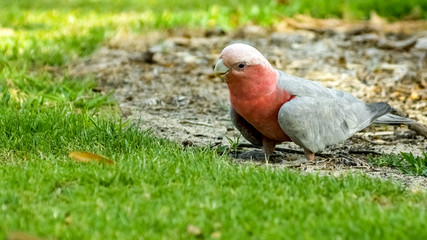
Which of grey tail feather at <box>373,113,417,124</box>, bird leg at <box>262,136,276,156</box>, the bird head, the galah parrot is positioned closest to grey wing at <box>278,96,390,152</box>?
the galah parrot

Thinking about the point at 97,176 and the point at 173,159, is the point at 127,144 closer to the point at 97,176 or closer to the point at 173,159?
the point at 173,159

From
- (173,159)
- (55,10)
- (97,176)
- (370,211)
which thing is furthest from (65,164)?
(55,10)

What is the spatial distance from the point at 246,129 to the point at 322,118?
0.54 m

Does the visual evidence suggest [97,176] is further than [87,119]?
No

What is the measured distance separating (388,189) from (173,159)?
4.01 feet

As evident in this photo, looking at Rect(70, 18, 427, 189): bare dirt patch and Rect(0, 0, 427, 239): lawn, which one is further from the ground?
Rect(0, 0, 427, 239): lawn

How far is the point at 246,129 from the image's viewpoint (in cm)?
457

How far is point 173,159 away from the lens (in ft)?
13.0

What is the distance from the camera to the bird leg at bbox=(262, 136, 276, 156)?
4543mm

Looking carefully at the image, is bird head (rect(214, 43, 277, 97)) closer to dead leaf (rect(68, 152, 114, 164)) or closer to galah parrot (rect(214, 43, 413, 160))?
galah parrot (rect(214, 43, 413, 160))

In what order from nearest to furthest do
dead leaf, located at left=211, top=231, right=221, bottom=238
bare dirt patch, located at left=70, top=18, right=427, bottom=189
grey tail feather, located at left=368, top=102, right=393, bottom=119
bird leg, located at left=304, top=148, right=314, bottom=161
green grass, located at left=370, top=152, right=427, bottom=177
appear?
dead leaf, located at left=211, top=231, right=221, bottom=238 < green grass, located at left=370, top=152, right=427, bottom=177 < bird leg, located at left=304, top=148, right=314, bottom=161 < grey tail feather, located at left=368, top=102, right=393, bottom=119 < bare dirt patch, located at left=70, top=18, right=427, bottom=189

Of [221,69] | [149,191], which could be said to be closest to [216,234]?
[149,191]

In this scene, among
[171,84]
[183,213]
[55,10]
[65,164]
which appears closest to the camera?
[183,213]

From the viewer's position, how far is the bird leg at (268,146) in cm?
454
